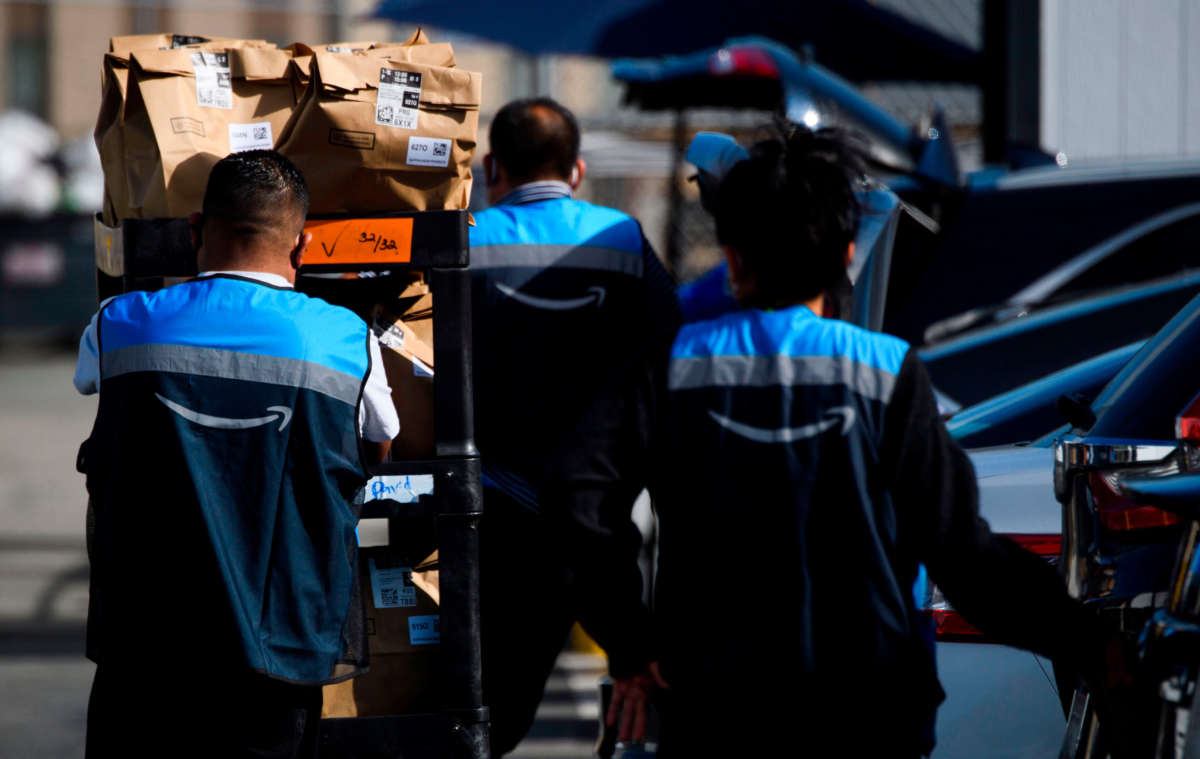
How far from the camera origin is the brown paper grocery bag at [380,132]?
285 cm

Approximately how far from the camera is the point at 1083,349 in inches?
190

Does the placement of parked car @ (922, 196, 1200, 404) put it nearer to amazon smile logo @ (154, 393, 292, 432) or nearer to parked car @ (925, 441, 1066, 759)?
parked car @ (925, 441, 1066, 759)

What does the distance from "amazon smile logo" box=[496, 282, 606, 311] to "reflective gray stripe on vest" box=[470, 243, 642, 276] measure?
0.06 metres

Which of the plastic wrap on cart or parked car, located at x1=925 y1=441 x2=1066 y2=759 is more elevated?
the plastic wrap on cart

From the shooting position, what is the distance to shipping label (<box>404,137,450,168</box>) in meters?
2.90

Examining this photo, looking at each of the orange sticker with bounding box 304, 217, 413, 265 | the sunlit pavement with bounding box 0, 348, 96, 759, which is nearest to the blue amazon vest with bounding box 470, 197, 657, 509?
the orange sticker with bounding box 304, 217, 413, 265

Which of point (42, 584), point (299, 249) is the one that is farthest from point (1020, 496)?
point (42, 584)

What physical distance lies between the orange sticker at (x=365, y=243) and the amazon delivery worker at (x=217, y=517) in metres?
0.26

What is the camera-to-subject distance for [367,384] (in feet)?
8.83

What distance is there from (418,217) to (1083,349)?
2819 millimetres

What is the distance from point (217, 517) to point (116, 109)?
919 mm

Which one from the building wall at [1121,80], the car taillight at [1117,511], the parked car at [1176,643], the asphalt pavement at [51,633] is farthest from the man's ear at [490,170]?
the building wall at [1121,80]

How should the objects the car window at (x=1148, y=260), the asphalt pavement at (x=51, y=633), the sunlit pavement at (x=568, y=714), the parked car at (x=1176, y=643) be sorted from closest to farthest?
the parked car at (x=1176, y=643) → the sunlit pavement at (x=568, y=714) → the asphalt pavement at (x=51, y=633) → the car window at (x=1148, y=260)

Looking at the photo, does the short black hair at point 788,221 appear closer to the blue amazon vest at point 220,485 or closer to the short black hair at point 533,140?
the blue amazon vest at point 220,485
